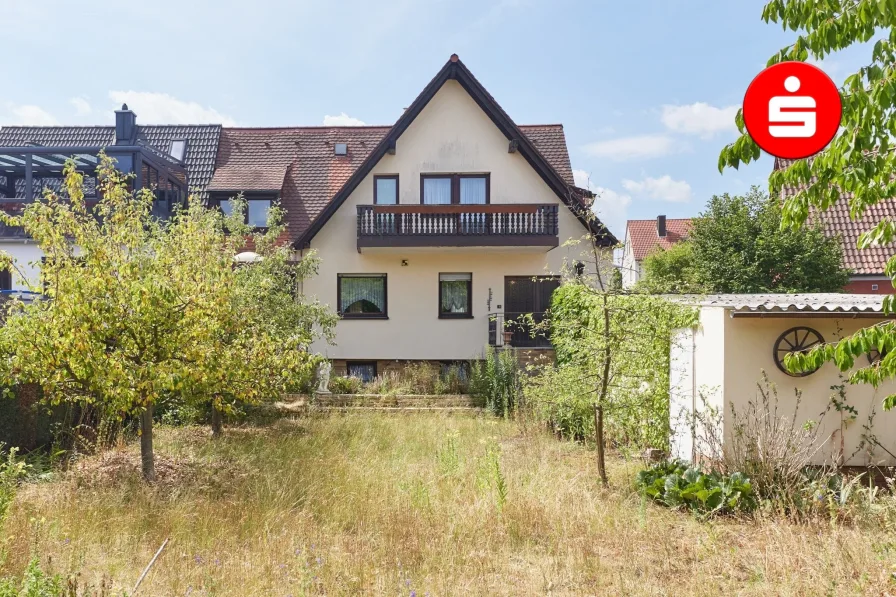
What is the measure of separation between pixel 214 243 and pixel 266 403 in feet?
19.6

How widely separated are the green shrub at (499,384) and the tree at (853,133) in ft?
29.8

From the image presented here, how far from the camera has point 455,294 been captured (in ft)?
63.7

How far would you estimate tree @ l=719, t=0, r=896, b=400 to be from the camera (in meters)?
3.99

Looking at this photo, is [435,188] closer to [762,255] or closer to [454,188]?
[454,188]

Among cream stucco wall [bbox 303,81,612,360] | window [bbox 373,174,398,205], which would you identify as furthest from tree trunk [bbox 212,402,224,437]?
window [bbox 373,174,398,205]

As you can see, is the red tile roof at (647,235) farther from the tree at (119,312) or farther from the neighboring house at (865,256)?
the tree at (119,312)

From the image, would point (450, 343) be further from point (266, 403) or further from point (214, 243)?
point (214, 243)

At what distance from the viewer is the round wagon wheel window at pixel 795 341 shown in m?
8.28

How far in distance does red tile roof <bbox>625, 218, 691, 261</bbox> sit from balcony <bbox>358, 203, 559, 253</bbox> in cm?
3359

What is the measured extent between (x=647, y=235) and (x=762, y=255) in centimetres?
3697

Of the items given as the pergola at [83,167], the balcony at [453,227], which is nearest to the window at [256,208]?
the pergola at [83,167]

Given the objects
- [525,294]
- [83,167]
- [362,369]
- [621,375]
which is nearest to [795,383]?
[621,375]

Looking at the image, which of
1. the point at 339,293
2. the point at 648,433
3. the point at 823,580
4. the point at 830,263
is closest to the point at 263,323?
the point at 648,433

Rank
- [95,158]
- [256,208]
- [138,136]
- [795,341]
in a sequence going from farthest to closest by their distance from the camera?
[138,136] < [95,158] < [256,208] < [795,341]
